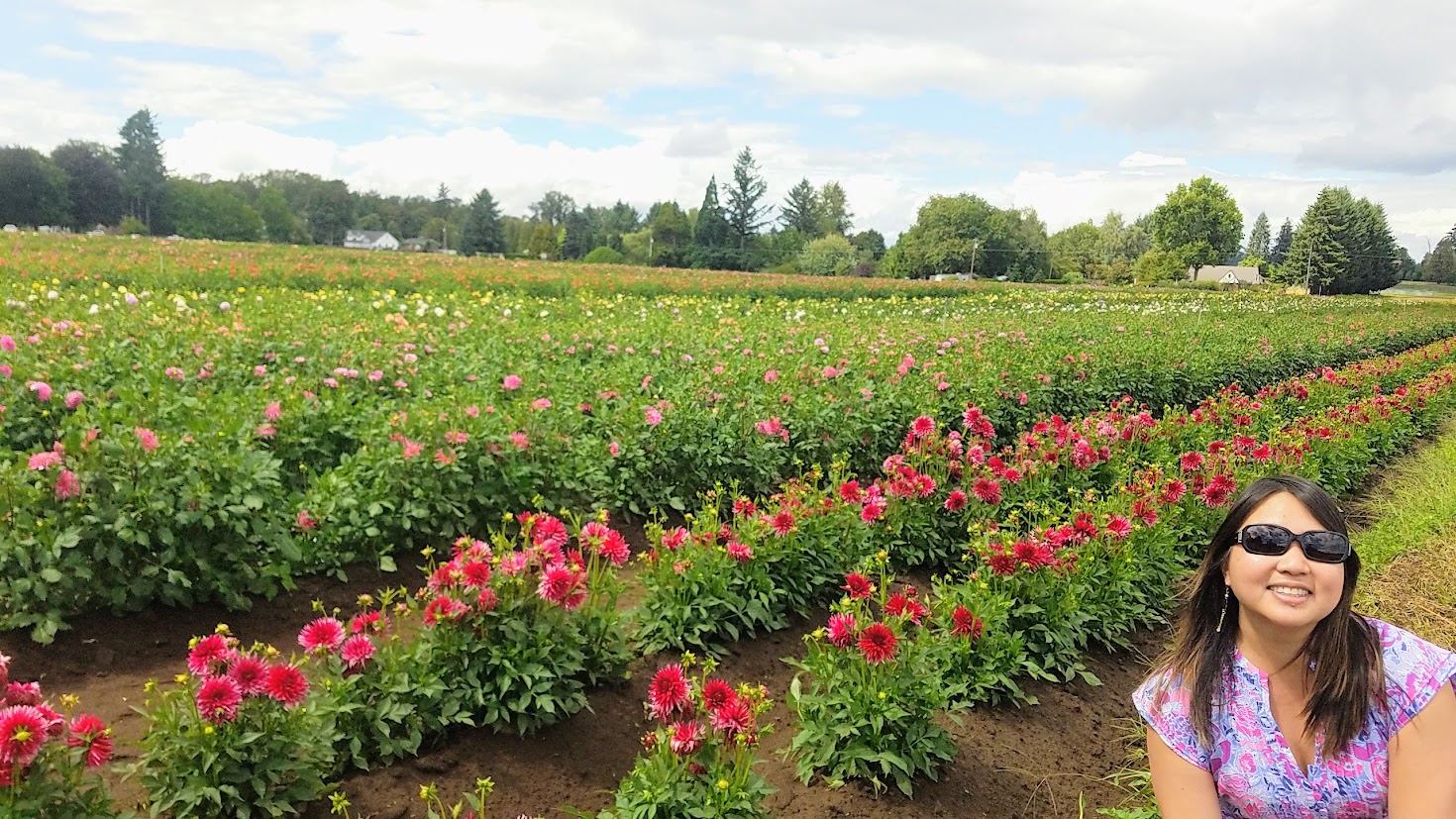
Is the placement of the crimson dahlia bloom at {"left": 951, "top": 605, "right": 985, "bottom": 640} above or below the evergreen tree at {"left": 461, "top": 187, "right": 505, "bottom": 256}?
below

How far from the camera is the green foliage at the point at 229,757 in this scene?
2193 mm

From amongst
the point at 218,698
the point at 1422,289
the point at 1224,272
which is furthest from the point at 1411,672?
the point at 1224,272

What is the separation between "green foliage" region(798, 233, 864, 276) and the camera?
62.7m

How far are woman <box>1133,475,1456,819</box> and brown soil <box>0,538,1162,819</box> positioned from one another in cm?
108

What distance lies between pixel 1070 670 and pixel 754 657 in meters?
1.37

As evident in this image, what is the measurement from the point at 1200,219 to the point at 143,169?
77.6m

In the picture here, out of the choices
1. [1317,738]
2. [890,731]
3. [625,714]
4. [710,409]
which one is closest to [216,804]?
[625,714]

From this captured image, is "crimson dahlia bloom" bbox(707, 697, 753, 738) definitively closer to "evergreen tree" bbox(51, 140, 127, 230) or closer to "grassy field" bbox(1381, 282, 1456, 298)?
"evergreen tree" bbox(51, 140, 127, 230)

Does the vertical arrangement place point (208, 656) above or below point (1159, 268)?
below

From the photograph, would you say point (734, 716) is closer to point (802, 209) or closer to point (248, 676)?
point (248, 676)

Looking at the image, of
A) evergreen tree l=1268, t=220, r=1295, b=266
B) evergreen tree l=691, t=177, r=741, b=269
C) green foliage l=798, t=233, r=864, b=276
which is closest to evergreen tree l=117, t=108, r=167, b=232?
evergreen tree l=691, t=177, r=741, b=269

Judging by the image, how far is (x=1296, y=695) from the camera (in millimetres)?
1948

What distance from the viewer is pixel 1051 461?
5477 millimetres

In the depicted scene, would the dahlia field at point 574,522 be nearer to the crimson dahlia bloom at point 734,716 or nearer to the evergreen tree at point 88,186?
the crimson dahlia bloom at point 734,716
